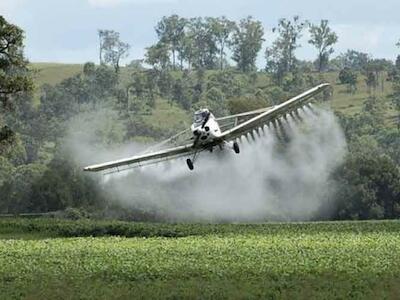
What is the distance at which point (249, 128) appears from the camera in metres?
72.2

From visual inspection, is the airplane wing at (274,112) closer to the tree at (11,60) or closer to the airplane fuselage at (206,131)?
the airplane fuselage at (206,131)

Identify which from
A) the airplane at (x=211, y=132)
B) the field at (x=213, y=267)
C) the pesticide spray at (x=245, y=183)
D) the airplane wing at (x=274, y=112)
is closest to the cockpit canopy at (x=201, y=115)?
the airplane at (x=211, y=132)

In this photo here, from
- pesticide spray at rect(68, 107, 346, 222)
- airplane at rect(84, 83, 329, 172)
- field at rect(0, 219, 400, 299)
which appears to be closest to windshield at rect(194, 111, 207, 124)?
airplane at rect(84, 83, 329, 172)

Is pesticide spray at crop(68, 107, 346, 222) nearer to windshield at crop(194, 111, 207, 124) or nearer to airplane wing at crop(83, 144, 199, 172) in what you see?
airplane wing at crop(83, 144, 199, 172)

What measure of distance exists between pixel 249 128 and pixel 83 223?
52.3 feet

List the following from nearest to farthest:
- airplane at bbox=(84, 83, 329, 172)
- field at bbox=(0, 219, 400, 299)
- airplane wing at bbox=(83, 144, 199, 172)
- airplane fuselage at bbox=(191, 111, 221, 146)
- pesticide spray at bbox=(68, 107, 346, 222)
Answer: field at bbox=(0, 219, 400, 299) → airplane fuselage at bbox=(191, 111, 221, 146) → airplane at bbox=(84, 83, 329, 172) → airplane wing at bbox=(83, 144, 199, 172) → pesticide spray at bbox=(68, 107, 346, 222)

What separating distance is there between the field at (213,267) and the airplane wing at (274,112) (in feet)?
26.0

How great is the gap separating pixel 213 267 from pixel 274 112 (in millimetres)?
30468

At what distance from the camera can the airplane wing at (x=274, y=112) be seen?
68.2 metres

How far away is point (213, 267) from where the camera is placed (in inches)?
1715

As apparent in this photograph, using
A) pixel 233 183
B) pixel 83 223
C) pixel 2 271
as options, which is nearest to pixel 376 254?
pixel 2 271

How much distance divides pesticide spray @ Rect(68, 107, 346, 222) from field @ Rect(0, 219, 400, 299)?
133 feet

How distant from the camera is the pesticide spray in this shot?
352 ft

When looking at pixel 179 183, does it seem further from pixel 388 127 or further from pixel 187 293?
pixel 388 127
